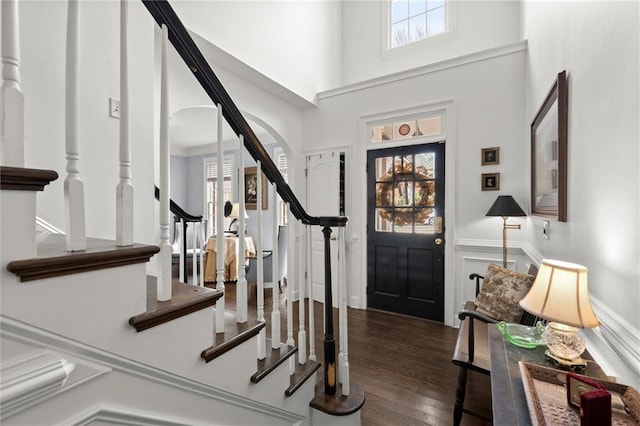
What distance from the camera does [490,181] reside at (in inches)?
121

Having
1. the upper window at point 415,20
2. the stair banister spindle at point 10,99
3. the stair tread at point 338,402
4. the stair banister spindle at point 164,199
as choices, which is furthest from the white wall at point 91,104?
the upper window at point 415,20

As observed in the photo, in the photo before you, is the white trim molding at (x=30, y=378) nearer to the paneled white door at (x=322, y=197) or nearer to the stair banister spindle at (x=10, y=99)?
the stair banister spindle at (x=10, y=99)

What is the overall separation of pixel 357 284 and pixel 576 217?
2.59 metres

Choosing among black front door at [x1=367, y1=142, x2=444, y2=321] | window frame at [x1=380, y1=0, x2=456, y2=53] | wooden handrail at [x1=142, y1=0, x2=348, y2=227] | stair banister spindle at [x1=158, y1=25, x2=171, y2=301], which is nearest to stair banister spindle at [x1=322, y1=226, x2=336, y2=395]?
wooden handrail at [x1=142, y1=0, x2=348, y2=227]

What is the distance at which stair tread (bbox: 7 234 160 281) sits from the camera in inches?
21.9

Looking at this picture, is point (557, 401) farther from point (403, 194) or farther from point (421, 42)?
point (421, 42)

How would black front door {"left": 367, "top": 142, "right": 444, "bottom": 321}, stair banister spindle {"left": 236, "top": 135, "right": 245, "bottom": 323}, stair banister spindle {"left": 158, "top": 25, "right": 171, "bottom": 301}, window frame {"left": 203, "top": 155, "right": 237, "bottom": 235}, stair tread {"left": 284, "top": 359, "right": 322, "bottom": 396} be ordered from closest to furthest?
stair banister spindle {"left": 158, "top": 25, "right": 171, "bottom": 301} < stair banister spindle {"left": 236, "top": 135, "right": 245, "bottom": 323} < stair tread {"left": 284, "top": 359, "right": 322, "bottom": 396} < black front door {"left": 367, "top": 142, "right": 444, "bottom": 321} < window frame {"left": 203, "top": 155, "right": 237, "bottom": 235}

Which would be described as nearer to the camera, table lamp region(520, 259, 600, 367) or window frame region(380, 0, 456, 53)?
table lamp region(520, 259, 600, 367)

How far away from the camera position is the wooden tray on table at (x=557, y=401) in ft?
2.55

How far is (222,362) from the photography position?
40.7 inches

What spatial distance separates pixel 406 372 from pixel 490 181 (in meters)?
2.08

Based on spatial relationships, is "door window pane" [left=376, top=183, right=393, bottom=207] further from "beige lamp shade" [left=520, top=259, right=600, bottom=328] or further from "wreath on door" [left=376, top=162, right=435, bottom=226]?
"beige lamp shade" [left=520, top=259, right=600, bottom=328]

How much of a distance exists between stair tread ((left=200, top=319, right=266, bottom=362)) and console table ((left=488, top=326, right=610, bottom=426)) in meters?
0.84

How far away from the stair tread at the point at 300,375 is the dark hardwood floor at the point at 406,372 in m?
0.58
